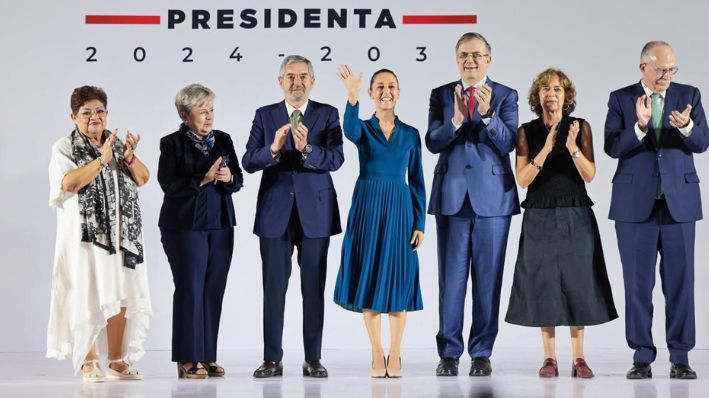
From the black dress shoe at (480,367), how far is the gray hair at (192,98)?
1.93m

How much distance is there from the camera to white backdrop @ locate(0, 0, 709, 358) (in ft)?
26.1

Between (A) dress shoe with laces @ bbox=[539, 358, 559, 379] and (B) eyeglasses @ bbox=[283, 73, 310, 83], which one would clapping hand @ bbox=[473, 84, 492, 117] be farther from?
(A) dress shoe with laces @ bbox=[539, 358, 559, 379]

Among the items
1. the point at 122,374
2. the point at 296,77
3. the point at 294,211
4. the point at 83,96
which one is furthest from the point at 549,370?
the point at 83,96

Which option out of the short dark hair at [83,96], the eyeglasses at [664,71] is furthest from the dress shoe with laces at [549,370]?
the short dark hair at [83,96]

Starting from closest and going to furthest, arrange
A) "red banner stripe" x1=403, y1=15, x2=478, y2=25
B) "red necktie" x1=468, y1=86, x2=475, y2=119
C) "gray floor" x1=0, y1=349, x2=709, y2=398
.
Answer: "gray floor" x1=0, y1=349, x2=709, y2=398, "red necktie" x1=468, y1=86, x2=475, y2=119, "red banner stripe" x1=403, y1=15, x2=478, y2=25

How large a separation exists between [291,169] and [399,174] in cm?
56

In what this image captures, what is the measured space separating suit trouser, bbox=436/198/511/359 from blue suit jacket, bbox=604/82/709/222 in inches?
25.3

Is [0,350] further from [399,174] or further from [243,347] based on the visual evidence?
[399,174]

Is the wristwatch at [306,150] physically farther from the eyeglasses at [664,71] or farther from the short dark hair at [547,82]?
the eyeglasses at [664,71]

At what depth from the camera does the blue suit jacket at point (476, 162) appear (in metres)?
6.08

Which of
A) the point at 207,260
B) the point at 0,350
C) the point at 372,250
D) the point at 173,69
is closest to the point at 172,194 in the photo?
the point at 207,260

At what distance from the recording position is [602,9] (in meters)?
8.00

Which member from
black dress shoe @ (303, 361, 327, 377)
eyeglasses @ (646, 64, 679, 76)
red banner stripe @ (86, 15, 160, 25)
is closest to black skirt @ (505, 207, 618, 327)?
eyeglasses @ (646, 64, 679, 76)

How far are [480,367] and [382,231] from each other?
2.85 ft
